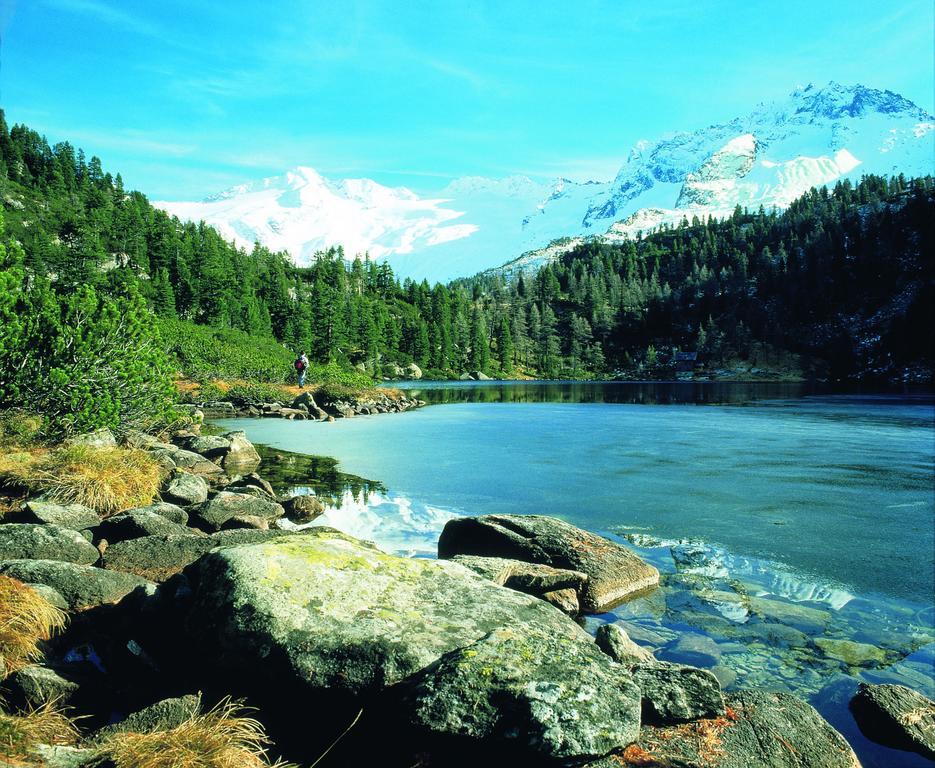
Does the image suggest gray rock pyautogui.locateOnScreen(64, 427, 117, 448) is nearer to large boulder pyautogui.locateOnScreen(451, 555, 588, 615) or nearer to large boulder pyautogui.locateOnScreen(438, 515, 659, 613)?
large boulder pyautogui.locateOnScreen(438, 515, 659, 613)

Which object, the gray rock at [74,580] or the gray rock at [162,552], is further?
the gray rock at [162,552]

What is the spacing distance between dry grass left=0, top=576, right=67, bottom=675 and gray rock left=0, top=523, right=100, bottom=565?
2105 mm

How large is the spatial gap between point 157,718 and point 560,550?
7.68 metres

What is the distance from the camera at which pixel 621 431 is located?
1512 inches

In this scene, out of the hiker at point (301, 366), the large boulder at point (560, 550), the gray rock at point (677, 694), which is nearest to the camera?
the gray rock at point (677, 694)

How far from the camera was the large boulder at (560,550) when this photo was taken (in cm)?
1050

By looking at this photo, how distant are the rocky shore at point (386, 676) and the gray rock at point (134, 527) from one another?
1.98m

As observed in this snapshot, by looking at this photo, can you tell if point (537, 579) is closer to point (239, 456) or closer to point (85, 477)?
point (85, 477)

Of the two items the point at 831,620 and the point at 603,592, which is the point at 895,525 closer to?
the point at 831,620

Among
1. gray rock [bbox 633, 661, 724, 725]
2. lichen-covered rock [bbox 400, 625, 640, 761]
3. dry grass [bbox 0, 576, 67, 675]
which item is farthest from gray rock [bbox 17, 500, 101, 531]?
gray rock [bbox 633, 661, 724, 725]

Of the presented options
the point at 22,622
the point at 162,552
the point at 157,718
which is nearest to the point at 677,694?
the point at 157,718

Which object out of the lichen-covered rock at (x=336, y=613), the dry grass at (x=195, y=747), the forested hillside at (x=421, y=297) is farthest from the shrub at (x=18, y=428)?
the forested hillside at (x=421, y=297)

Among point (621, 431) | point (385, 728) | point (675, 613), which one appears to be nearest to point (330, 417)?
point (621, 431)

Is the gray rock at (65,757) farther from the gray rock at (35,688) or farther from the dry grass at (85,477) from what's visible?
the dry grass at (85,477)
